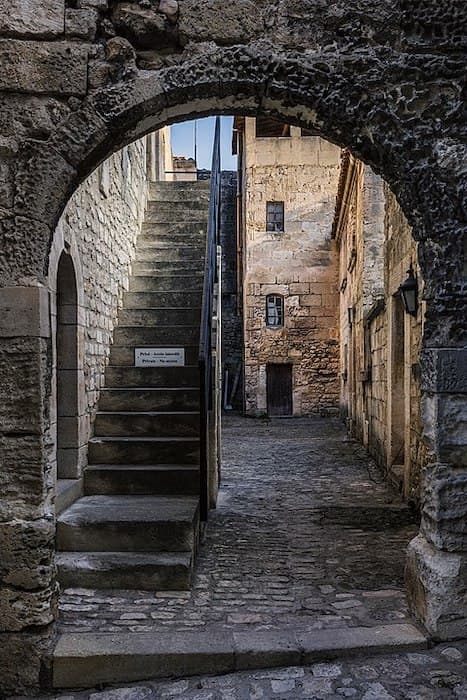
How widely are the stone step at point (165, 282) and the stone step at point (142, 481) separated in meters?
3.09

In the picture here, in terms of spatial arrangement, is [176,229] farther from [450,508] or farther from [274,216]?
[274,216]

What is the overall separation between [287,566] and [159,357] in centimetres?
288

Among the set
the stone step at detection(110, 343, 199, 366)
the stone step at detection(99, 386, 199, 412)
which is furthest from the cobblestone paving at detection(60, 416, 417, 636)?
the stone step at detection(110, 343, 199, 366)

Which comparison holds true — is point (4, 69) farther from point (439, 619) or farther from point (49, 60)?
point (439, 619)

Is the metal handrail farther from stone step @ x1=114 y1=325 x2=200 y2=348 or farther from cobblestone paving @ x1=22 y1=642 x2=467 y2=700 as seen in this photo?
cobblestone paving @ x1=22 y1=642 x2=467 y2=700

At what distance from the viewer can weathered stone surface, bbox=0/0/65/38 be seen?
3361 mm

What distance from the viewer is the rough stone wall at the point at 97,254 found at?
539cm

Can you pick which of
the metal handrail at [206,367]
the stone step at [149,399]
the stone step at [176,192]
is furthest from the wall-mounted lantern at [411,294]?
the stone step at [176,192]

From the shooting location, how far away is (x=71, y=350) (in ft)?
17.7

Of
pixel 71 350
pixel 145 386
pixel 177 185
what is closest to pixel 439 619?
pixel 71 350

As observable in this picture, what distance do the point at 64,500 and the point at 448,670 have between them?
9.54 ft

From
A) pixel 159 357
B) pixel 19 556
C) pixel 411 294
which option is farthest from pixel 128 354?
pixel 19 556

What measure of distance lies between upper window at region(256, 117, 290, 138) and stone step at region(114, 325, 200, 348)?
1282 cm

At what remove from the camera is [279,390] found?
1842 centimetres
